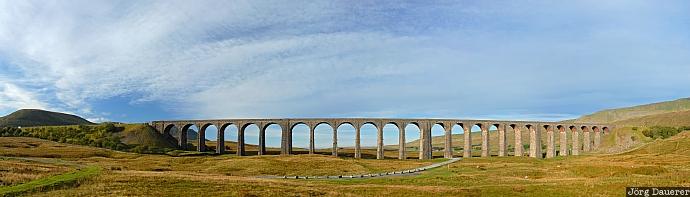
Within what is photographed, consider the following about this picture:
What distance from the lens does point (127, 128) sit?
129 metres

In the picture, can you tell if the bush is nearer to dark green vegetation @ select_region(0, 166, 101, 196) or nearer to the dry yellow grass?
dark green vegetation @ select_region(0, 166, 101, 196)

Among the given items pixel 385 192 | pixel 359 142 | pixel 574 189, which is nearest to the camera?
pixel 574 189

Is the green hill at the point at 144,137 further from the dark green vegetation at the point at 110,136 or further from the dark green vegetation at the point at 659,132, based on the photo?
the dark green vegetation at the point at 659,132

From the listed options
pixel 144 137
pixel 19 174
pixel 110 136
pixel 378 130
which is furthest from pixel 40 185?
pixel 110 136

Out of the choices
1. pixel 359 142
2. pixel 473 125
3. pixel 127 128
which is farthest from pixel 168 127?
pixel 473 125

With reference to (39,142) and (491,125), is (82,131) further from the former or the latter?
(491,125)

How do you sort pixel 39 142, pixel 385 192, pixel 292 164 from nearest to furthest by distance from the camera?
pixel 385 192 < pixel 292 164 < pixel 39 142

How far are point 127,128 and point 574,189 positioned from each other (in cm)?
12082

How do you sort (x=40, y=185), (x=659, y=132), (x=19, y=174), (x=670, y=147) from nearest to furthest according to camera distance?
(x=40, y=185) → (x=19, y=174) → (x=670, y=147) → (x=659, y=132)

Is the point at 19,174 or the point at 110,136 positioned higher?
the point at 19,174

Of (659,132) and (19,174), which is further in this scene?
(659,132)

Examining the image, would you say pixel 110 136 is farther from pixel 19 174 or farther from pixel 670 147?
pixel 670 147

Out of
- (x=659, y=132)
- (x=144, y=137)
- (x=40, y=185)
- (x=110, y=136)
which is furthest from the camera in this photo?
(x=659, y=132)

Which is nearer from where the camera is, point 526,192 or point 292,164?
point 526,192
